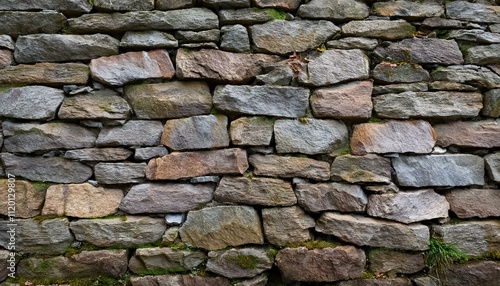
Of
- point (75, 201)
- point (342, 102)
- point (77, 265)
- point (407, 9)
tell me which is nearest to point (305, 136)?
point (342, 102)

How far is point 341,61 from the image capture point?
2.29 m

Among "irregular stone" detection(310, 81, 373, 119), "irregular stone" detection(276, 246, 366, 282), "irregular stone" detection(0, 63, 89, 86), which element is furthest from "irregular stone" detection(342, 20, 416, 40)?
"irregular stone" detection(0, 63, 89, 86)

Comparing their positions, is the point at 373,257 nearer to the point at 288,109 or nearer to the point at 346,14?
the point at 288,109

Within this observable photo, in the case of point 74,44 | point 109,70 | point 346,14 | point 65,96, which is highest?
point 346,14

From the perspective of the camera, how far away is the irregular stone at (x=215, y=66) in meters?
2.23

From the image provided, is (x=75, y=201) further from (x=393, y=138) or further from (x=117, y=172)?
(x=393, y=138)

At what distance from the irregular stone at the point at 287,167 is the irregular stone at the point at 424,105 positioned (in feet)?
1.91

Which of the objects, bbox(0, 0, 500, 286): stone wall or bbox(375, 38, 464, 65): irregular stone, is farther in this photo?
bbox(375, 38, 464, 65): irregular stone

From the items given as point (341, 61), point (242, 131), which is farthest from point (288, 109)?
point (341, 61)

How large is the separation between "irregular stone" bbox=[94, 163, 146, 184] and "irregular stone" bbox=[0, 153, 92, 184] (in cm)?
12

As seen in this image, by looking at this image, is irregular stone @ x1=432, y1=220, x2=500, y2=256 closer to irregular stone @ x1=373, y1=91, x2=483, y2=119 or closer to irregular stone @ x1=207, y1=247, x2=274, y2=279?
irregular stone @ x1=373, y1=91, x2=483, y2=119

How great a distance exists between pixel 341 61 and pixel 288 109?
19.7 inches

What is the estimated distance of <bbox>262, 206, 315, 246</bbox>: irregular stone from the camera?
7.31 ft

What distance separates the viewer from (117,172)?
2.21 meters
